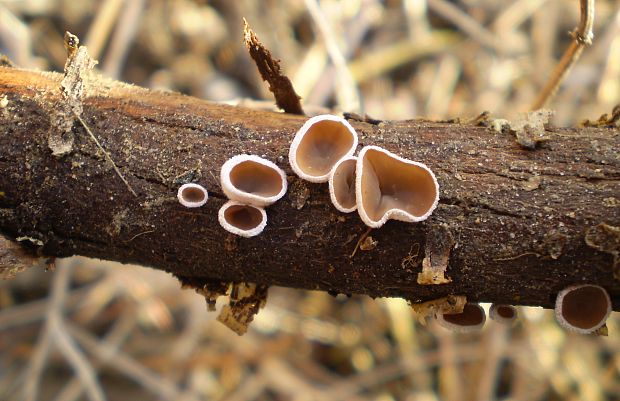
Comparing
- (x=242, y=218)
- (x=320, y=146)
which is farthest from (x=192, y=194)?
(x=320, y=146)

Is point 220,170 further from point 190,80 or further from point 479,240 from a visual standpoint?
point 190,80

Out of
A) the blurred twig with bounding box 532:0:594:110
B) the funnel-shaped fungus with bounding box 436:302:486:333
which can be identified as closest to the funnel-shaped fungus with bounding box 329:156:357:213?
the funnel-shaped fungus with bounding box 436:302:486:333

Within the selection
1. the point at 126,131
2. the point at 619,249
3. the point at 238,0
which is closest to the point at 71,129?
the point at 126,131

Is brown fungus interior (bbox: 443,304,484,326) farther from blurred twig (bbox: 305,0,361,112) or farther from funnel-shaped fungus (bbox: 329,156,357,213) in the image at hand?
blurred twig (bbox: 305,0,361,112)

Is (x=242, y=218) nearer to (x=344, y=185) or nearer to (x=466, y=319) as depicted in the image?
(x=344, y=185)

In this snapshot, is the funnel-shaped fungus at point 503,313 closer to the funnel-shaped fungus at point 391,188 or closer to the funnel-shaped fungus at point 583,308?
the funnel-shaped fungus at point 583,308
